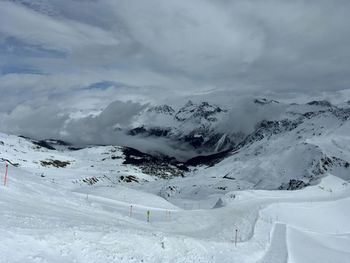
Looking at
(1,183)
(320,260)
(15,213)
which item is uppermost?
(1,183)

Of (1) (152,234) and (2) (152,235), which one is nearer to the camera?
(2) (152,235)

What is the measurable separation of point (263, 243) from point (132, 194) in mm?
38457

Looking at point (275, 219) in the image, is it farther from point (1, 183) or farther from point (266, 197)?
point (1, 183)

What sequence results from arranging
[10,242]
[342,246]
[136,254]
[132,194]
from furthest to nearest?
[132,194], [342,246], [136,254], [10,242]

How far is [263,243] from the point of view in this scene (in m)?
35.6

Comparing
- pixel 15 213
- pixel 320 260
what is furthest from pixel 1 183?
pixel 320 260

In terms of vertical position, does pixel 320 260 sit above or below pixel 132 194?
below

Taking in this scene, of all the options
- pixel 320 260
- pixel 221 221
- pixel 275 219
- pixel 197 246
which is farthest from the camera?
pixel 275 219

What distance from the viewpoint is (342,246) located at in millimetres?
45000

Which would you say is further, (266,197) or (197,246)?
(266,197)

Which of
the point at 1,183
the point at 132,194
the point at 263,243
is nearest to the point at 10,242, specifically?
the point at 1,183

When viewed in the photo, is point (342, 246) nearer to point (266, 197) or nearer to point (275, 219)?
point (275, 219)

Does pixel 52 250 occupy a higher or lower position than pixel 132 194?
lower

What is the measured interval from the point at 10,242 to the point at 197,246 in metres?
12.8
